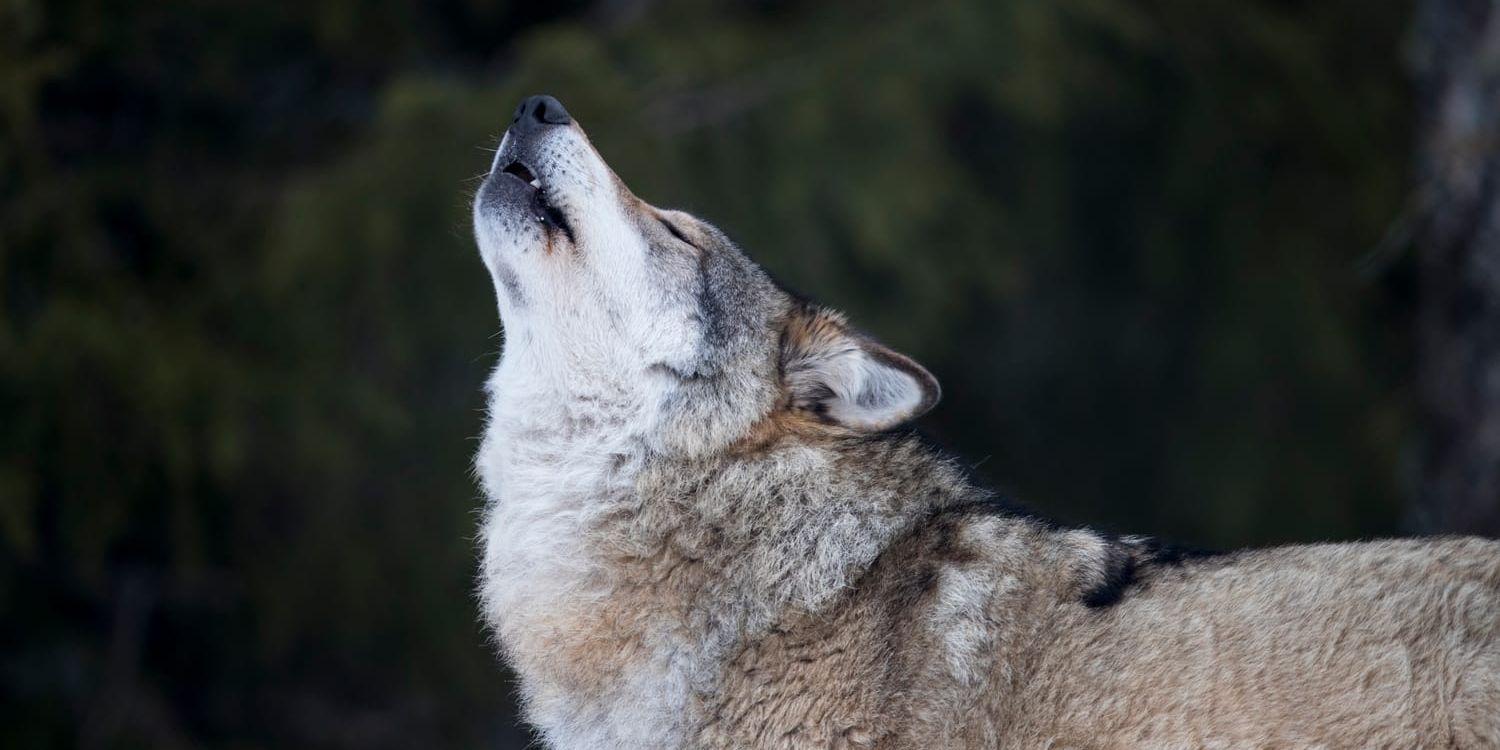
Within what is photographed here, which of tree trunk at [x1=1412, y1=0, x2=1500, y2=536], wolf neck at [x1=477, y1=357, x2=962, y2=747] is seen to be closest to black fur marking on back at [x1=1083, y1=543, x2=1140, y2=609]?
wolf neck at [x1=477, y1=357, x2=962, y2=747]

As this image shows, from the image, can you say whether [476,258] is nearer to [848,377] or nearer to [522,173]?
[522,173]

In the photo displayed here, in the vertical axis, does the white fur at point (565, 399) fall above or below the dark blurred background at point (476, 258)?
below

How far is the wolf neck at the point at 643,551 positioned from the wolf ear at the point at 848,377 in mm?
140

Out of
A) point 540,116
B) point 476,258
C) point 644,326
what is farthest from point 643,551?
point 476,258

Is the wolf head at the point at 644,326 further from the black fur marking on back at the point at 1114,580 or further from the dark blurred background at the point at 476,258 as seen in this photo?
the dark blurred background at the point at 476,258

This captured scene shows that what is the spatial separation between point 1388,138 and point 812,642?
805 centimetres

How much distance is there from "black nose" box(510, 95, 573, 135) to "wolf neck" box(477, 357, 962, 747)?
78 centimetres

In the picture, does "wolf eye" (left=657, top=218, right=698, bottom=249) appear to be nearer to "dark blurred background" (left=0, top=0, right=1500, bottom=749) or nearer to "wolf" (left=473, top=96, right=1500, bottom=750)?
"wolf" (left=473, top=96, right=1500, bottom=750)

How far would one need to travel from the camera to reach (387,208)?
835cm

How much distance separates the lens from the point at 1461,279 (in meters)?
7.08

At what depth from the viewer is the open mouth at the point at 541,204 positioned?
428 cm

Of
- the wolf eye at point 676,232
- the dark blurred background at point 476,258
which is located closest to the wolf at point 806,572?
the wolf eye at point 676,232

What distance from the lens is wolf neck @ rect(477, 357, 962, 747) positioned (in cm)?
380

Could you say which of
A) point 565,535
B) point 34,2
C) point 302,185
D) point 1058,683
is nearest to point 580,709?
point 565,535
